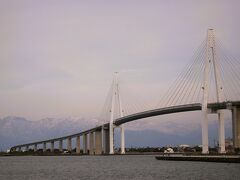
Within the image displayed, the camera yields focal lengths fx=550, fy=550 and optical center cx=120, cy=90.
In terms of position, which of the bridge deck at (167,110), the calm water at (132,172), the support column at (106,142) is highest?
the bridge deck at (167,110)

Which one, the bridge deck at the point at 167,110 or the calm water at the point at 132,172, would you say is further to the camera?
the bridge deck at the point at 167,110

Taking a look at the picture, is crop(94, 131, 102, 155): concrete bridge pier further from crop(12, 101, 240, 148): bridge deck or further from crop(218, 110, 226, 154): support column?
crop(218, 110, 226, 154): support column

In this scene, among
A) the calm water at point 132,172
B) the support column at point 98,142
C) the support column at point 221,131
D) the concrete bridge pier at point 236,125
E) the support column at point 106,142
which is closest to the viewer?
the calm water at point 132,172

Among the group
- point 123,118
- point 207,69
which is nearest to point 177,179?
point 207,69

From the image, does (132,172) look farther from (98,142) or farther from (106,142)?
(98,142)

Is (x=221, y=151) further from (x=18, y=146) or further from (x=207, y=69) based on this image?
(x=18, y=146)

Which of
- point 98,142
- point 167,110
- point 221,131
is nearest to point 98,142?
point 98,142

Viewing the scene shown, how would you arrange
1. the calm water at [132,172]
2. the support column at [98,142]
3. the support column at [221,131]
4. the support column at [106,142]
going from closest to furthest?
the calm water at [132,172] → the support column at [221,131] → the support column at [106,142] → the support column at [98,142]

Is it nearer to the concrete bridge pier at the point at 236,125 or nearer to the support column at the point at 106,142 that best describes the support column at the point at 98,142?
the support column at the point at 106,142

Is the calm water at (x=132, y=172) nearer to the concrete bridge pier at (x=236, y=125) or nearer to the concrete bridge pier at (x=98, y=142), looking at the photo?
the concrete bridge pier at (x=236, y=125)

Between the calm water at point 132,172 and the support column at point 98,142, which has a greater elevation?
the support column at point 98,142

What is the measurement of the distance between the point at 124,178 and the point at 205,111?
28642mm

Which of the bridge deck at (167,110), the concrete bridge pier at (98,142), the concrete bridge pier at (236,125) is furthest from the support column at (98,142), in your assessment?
the concrete bridge pier at (236,125)

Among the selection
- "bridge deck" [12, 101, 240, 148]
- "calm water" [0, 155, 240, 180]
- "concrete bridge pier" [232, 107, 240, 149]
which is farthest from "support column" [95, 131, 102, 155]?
"calm water" [0, 155, 240, 180]
